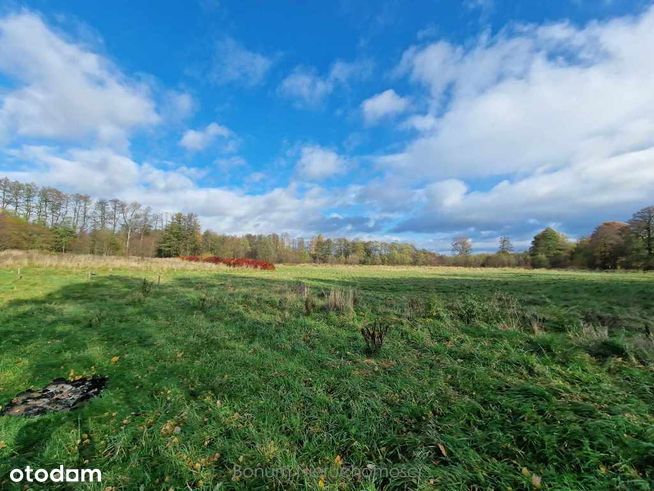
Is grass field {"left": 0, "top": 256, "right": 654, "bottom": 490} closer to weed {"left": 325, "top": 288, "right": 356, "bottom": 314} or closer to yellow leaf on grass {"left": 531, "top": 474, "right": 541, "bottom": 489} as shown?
yellow leaf on grass {"left": 531, "top": 474, "right": 541, "bottom": 489}

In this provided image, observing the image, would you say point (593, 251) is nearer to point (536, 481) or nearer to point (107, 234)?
point (536, 481)

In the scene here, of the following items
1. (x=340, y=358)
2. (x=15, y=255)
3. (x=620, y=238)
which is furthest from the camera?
(x=620, y=238)

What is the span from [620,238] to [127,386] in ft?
229

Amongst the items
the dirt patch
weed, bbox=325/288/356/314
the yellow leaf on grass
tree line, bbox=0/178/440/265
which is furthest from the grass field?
tree line, bbox=0/178/440/265

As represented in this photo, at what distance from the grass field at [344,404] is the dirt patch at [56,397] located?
0.23 metres

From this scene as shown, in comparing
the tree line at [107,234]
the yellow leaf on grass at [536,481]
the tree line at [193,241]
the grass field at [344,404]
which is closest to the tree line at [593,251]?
the tree line at [193,241]

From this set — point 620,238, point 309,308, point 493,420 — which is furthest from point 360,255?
point 493,420

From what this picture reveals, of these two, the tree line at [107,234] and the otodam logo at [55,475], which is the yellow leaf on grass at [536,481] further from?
the tree line at [107,234]

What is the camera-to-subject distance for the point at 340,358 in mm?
6062

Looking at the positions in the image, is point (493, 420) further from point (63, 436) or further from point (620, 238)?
point (620, 238)

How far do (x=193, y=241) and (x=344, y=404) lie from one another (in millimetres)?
61831

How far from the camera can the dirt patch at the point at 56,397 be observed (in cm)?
→ 423

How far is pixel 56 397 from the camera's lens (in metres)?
Result: 4.61

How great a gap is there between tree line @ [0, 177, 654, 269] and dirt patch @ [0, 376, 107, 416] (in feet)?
141
